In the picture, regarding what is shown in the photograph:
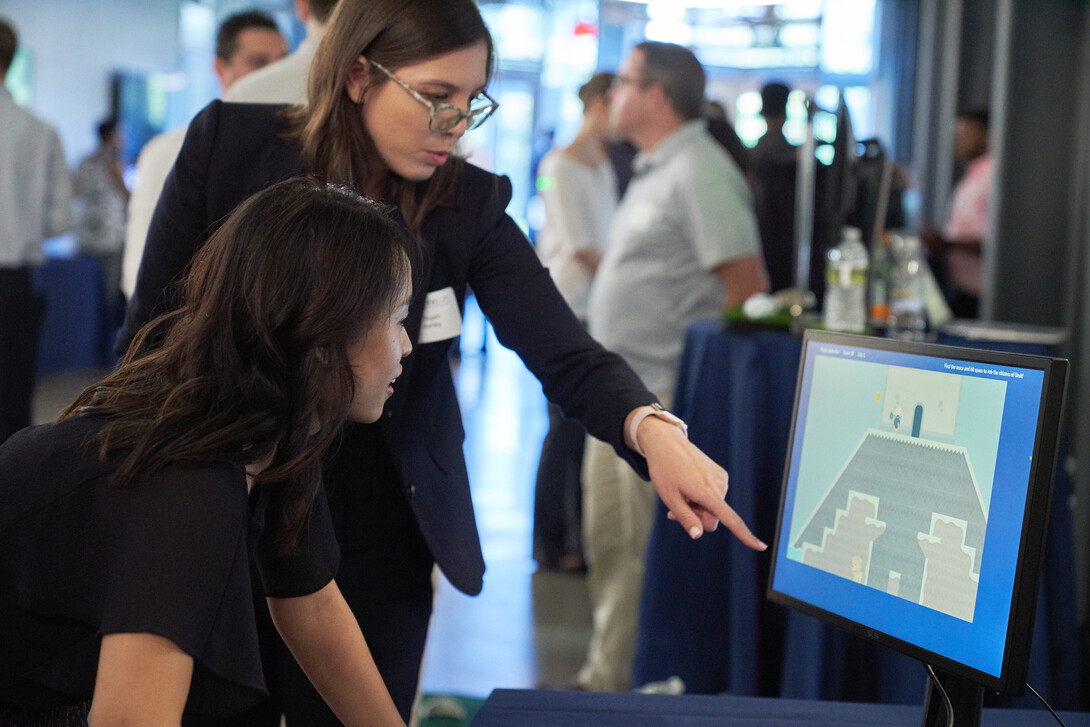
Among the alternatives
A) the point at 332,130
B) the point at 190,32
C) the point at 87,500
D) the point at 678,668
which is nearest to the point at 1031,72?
the point at 678,668

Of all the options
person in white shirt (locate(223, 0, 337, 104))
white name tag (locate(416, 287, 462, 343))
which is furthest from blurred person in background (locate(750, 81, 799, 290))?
white name tag (locate(416, 287, 462, 343))

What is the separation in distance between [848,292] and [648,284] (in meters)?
0.55

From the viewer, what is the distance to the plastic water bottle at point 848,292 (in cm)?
219

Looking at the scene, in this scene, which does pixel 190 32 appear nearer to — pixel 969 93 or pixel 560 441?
pixel 969 93

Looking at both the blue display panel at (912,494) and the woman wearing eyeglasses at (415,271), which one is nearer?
the blue display panel at (912,494)

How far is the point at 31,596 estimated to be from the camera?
0.82 metres

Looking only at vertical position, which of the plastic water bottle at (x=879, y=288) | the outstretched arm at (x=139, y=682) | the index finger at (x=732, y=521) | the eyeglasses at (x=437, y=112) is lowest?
the outstretched arm at (x=139, y=682)

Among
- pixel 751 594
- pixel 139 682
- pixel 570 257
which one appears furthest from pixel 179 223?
pixel 570 257

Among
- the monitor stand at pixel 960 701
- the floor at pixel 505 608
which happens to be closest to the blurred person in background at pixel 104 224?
the floor at pixel 505 608

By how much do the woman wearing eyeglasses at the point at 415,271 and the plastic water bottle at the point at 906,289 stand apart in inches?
46.2

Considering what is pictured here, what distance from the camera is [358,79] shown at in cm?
126

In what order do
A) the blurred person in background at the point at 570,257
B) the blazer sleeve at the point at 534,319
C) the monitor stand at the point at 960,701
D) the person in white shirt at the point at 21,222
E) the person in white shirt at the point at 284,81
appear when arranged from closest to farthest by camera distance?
the monitor stand at the point at 960,701
the blazer sleeve at the point at 534,319
the person in white shirt at the point at 284,81
the blurred person in background at the point at 570,257
the person in white shirt at the point at 21,222

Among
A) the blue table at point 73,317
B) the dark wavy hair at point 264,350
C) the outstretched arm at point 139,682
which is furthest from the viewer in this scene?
the blue table at point 73,317

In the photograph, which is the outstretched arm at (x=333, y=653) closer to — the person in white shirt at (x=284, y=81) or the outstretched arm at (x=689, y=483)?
the outstretched arm at (x=689, y=483)
